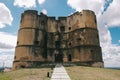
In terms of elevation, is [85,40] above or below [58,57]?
above

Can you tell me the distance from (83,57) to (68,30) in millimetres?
8751

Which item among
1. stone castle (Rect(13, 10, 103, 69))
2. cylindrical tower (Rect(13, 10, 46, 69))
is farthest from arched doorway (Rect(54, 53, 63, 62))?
cylindrical tower (Rect(13, 10, 46, 69))

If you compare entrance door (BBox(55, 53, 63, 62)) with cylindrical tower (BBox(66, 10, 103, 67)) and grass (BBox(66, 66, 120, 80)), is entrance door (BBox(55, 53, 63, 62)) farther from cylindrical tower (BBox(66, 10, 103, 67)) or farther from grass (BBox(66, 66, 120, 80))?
grass (BBox(66, 66, 120, 80))

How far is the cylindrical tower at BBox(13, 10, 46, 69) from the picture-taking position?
32.5m

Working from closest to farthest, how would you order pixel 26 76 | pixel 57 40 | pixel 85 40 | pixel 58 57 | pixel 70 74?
pixel 26 76, pixel 70 74, pixel 85 40, pixel 58 57, pixel 57 40

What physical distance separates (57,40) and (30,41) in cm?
686

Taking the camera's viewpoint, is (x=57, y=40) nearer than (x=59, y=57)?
No

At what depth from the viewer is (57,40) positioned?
36938mm

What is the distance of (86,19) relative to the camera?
33844 mm

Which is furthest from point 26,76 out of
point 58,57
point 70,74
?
point 58,57

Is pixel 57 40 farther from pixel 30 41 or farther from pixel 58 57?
pixel 30 41

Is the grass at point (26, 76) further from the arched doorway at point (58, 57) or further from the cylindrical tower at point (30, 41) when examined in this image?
the arched doorway at point (58, 57)

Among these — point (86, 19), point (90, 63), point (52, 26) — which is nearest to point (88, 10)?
point (86, 19)

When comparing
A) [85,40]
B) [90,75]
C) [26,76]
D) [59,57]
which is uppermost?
[85,40]
